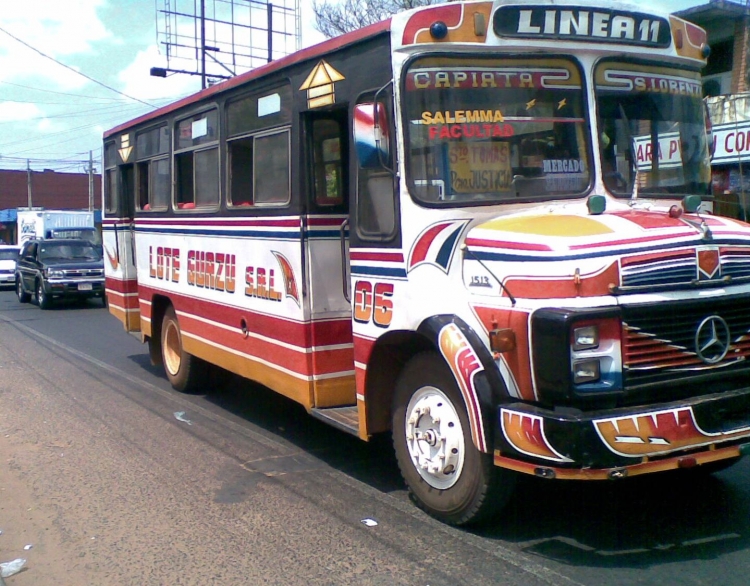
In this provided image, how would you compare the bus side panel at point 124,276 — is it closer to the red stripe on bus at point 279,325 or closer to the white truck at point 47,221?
the red stripe on bus at point 279,325

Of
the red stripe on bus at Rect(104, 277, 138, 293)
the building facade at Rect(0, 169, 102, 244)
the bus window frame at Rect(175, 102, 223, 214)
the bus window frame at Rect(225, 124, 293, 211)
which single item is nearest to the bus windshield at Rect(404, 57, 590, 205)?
the bus window frame at Rect(225, 124, 293, 211)

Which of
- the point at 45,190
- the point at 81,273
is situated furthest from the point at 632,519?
the point at 45,190

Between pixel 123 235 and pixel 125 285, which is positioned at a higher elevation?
pixel 123 235

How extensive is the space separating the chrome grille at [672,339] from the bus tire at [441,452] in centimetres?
98

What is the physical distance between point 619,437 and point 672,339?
62 cm

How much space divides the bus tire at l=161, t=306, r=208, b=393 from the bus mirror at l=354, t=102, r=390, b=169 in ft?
15.5

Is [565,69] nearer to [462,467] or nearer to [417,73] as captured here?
[417,73]

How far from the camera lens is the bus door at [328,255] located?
254 inches

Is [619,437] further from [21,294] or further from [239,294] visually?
[21,294]

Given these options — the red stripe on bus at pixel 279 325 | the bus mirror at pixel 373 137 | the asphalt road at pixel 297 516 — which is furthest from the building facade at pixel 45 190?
the bus mirror at pixel 373 137

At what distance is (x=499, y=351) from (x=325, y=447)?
Answer: 314cm

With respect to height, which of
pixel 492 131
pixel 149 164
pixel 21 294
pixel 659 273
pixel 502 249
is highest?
pixel 149 164

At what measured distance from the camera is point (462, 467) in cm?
494

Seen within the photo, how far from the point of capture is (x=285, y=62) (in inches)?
263
